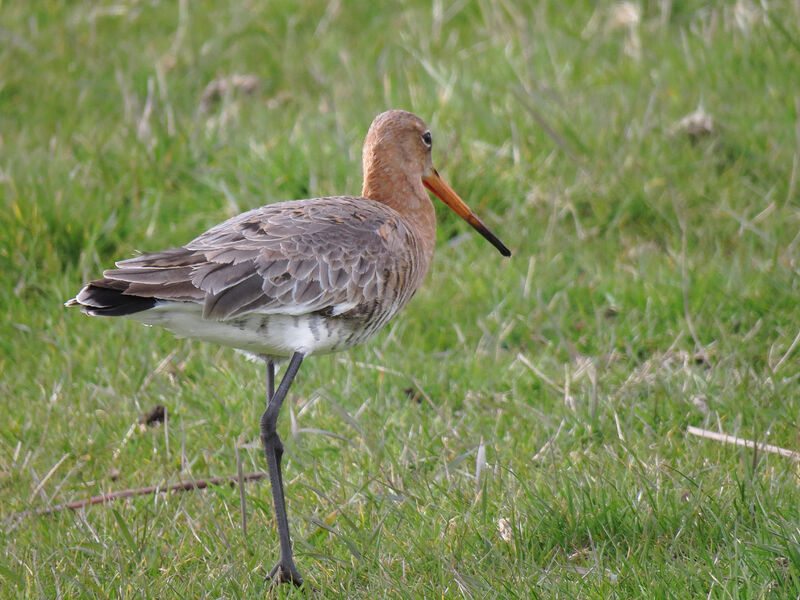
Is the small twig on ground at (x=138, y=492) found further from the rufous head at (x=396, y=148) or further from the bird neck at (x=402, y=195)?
the rufous head at (x=396, y=148)

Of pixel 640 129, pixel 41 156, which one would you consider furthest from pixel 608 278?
pixel 41 156

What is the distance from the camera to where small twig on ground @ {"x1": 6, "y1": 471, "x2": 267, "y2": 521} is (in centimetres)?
416

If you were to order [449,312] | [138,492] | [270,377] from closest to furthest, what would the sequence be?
[138,492]
[270,377]
[449,312]

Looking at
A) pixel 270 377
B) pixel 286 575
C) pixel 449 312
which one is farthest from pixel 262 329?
pixel 449 312

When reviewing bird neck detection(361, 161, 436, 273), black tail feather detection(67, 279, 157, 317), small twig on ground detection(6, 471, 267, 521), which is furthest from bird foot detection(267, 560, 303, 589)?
bird neck detection(361, 161, 436, 273)

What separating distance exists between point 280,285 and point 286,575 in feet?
3.31

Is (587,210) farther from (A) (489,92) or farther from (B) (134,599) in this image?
(B) (134,599)

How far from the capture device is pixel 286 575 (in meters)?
3.75

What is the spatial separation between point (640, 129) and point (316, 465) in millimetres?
3081

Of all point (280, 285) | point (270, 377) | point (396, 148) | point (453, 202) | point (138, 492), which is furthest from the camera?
point (453, 202)

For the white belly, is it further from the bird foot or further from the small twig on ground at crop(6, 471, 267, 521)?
the bird foot

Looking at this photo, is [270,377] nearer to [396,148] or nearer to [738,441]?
[396,148]

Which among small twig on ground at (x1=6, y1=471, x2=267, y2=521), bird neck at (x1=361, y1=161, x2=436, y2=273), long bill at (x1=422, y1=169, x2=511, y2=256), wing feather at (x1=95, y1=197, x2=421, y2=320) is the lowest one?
small twig on ground at (x1=6, y1=471, x2=267, y2=521)

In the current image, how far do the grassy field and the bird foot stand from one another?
64 mm
